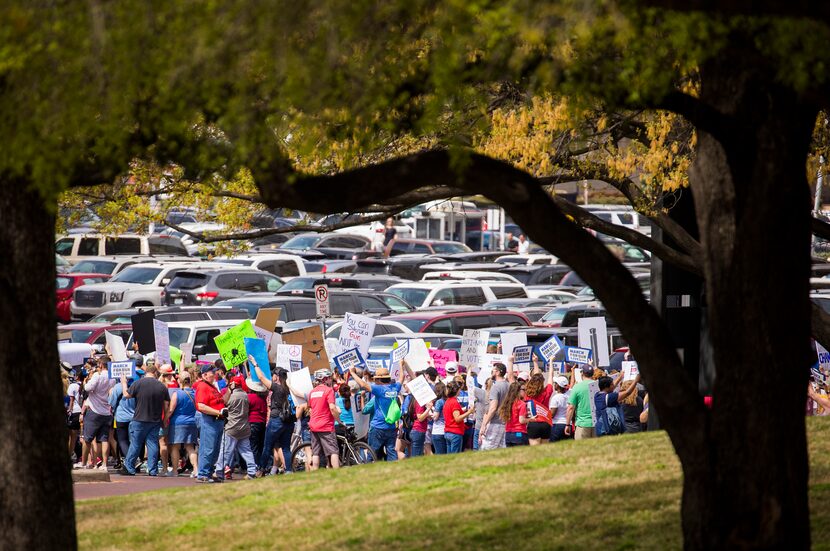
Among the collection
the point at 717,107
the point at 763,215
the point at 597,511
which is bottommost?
the point at 597,511

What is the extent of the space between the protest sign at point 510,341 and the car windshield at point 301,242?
2936cm

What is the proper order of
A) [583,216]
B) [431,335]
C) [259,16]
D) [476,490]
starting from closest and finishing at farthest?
[259,16] → [476,490] → [583,216] → [431,335]

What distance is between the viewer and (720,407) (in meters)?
7.43

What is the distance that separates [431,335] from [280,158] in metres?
17.6

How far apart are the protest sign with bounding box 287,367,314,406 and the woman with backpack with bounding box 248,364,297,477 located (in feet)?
0.69

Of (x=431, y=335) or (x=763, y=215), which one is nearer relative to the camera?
(x=763, y=215)

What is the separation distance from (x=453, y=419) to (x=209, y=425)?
351 cm

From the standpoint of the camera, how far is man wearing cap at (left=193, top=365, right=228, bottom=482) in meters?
18.7

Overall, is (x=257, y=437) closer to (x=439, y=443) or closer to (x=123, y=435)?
(x=123, y=435)

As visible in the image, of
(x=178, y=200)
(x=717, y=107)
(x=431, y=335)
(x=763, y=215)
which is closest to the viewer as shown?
(x=763, y=215)

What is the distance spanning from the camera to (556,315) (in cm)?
2948

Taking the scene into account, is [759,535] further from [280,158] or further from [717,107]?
[280,158]

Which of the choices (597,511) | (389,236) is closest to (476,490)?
(597,511)

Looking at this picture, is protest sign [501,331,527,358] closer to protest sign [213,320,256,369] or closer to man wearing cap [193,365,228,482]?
protest sign [213,320,256,369]
